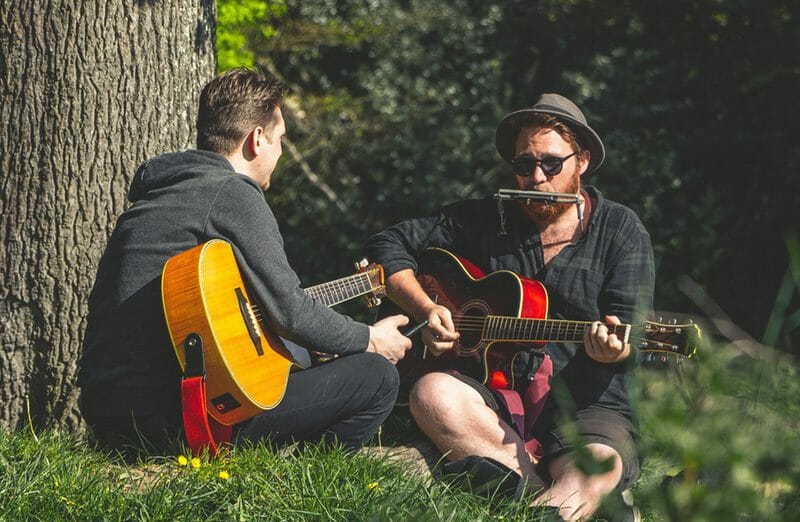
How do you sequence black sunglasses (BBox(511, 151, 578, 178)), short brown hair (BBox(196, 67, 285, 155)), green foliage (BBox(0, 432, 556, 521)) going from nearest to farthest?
green foliage (BBox(0, 432, 556, 521)) < short brown hair (BBox(196, 67, 285, 155)) < black sunglasses (BBox(511, 151, 578, 178))

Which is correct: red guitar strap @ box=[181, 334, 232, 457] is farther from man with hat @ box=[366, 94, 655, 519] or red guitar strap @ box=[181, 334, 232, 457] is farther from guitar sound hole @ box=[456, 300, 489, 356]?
guitar sound hole @ box=[456, 300, 489, 356]

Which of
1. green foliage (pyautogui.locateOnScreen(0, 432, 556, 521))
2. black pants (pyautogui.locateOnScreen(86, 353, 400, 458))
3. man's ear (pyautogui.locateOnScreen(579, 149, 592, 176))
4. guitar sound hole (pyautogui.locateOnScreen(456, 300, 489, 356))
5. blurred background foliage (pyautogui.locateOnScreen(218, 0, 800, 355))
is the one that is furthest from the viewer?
blurred background foliage (pyautogui.locateOnScreen(218, 0, 800, 355))

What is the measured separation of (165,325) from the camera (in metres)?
3.29

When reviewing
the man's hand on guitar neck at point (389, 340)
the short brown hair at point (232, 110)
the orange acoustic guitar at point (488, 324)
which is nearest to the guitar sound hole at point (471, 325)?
the orange acoustic guitar at point (488, 324)

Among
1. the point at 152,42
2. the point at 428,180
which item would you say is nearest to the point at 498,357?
the point at 152,42

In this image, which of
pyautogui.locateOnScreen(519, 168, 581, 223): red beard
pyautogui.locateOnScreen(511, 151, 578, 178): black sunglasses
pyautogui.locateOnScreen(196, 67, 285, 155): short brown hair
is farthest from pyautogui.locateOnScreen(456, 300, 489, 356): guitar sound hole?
pyautogui.locateOnScreen(196, 67, 285, 155): short brown hair

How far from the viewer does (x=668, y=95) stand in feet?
25.7

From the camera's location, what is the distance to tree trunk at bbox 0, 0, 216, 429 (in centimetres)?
391

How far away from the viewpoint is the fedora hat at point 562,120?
4.14 meters

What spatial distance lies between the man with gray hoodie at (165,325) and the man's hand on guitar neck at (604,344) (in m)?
0.79

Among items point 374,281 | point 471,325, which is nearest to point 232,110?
point 374,281

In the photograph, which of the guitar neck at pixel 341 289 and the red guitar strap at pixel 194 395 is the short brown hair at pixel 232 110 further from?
the red guitar strap at pixel 194 395

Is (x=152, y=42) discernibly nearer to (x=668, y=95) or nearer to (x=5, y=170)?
(x=5, y=170)

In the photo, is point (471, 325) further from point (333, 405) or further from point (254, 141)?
point (254, 141)
